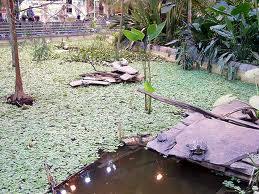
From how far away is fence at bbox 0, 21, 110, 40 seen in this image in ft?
34.2

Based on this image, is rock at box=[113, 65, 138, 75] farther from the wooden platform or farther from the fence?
the fence

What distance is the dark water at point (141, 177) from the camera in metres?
2.93

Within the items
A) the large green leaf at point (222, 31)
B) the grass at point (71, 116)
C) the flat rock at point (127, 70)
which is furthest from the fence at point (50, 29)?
the large green leaf at point (222, 31)

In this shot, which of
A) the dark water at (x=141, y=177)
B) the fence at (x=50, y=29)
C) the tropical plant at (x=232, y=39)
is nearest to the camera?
the dark water at (x=141, y=177)

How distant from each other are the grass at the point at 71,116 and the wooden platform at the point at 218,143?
45 centimetres

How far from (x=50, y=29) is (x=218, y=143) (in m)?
8.97

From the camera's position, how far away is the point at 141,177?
10.3 ft

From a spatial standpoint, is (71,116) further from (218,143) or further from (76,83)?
(218,143)

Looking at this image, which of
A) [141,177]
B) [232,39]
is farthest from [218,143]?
[232,39]

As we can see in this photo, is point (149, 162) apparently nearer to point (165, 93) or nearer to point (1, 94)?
point (165, 93)

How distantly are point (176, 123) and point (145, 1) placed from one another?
566cm

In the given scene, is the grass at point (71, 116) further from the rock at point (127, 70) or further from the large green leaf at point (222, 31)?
the large green leaf at point (222, 31)

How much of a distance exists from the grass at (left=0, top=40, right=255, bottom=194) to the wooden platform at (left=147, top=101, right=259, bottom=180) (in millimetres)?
446

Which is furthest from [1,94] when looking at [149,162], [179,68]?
[179,68]
